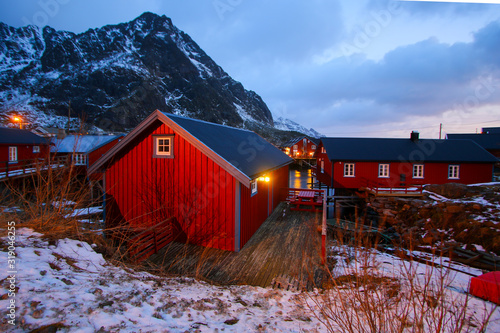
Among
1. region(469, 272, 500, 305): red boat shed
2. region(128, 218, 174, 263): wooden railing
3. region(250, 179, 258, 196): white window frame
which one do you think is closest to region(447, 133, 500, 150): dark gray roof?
region(469, 272, 500, 305): red boat shed

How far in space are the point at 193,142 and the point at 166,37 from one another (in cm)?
16567

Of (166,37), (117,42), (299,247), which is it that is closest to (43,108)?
(117,42)

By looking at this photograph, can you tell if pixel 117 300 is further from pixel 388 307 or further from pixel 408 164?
pixel 408 164

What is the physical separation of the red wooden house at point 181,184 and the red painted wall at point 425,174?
1572 centimetres

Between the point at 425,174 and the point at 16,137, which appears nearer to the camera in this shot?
the point at 425,174

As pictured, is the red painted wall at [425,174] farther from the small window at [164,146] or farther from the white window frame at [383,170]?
the small window at [164,146]

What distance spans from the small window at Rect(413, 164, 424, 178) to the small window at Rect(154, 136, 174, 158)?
21.4 m

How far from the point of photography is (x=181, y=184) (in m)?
9.21

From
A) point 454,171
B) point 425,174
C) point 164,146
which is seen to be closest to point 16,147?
point 164,146

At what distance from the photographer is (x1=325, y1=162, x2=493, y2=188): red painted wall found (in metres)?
21.8

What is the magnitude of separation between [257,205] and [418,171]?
17988 mm

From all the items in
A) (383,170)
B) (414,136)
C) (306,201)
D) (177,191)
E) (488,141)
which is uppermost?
(488,141)

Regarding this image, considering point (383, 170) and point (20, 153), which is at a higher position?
point (20, 153)

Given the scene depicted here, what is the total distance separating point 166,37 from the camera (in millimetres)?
149375
